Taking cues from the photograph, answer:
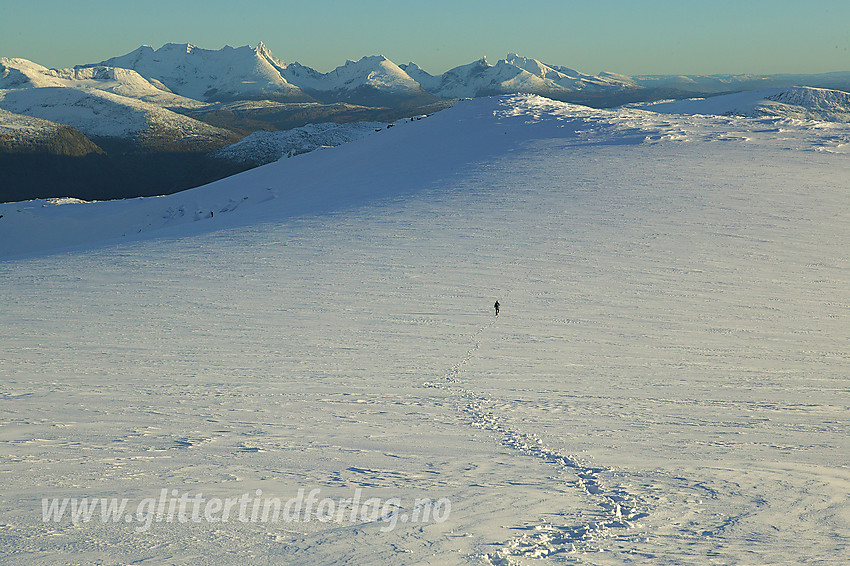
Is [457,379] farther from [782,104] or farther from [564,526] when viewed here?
[782,104]

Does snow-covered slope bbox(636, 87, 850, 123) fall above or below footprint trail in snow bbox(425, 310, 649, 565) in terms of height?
above

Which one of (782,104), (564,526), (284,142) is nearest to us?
(564,526)

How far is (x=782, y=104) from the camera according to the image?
4638 inches

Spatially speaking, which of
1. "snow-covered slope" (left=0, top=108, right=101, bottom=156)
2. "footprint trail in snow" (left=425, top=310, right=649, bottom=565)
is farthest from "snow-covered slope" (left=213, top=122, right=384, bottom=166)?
"footprint trail in snow" (left=425, top=310, right=649, bottom=565)

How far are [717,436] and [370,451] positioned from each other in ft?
15.0

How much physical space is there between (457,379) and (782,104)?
130 m

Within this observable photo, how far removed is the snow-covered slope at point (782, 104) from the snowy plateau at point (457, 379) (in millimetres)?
103065

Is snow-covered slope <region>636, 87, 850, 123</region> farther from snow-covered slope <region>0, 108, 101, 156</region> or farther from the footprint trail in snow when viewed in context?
snow-covered slope <region>0, 108, 101, 156</region>

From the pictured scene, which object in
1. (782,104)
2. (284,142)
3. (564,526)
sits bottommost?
(564,526)

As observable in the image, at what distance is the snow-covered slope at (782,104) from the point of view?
114m

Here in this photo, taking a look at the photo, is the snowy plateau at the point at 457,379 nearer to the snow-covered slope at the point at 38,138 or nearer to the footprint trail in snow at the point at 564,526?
the footprint trail in snow at the point at 564,526

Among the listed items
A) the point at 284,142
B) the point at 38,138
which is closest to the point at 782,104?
the point at 284,142

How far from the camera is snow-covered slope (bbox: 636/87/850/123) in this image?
375ft

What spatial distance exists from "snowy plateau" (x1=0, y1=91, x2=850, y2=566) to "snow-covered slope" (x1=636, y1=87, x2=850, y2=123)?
338 ft
